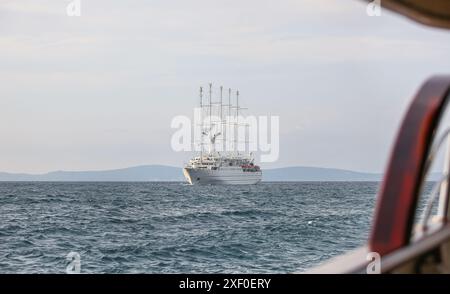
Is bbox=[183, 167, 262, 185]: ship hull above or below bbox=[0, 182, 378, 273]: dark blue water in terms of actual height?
above

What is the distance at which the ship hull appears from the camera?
147ft

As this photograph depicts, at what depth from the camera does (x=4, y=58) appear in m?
55.2

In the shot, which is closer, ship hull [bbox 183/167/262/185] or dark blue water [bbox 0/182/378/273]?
dark blue water [bbox 0/182/378/273]

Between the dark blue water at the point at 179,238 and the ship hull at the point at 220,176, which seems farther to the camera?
the ship hull at the point at 220,176

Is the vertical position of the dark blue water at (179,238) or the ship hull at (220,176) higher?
the ship hull at (220,176)

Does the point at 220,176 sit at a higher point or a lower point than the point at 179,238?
higher

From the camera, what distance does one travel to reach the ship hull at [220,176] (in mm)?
44750

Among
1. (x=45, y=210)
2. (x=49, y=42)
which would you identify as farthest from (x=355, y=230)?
(x=49, y=42)

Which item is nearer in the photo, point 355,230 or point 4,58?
point 355,230

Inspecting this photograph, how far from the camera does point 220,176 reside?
147ft

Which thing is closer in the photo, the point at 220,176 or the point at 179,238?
the point at 179,238
